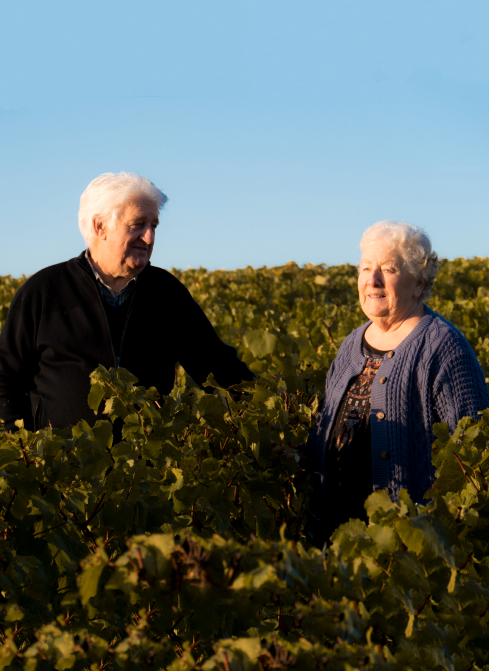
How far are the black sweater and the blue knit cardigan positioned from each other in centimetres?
112

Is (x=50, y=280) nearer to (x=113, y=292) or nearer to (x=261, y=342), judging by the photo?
(x=113, y=292)

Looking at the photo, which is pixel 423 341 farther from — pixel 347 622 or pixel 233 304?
pixel 233 304

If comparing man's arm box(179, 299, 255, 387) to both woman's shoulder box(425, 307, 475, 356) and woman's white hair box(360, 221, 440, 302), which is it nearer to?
woman's white hair box(360, 221, 440, 302)

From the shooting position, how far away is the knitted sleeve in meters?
2.78

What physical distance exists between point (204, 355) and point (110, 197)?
0.93 metres

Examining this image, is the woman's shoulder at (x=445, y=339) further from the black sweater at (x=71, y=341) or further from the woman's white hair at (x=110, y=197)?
the woman's white hair at (x=110, y=197)

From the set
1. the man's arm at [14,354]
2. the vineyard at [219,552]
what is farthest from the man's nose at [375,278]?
the man's arm at [14,354]

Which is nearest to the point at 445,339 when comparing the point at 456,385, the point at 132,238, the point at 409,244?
the point at 456,385

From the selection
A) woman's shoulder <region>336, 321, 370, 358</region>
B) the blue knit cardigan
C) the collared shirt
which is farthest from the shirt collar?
the blue knit cardigan

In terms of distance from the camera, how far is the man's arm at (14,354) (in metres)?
3.61

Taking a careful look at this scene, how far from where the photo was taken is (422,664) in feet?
4.98

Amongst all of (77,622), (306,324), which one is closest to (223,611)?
(77,622)

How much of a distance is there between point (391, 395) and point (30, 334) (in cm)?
179

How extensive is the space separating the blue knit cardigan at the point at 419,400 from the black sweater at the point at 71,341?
44.1 inches
